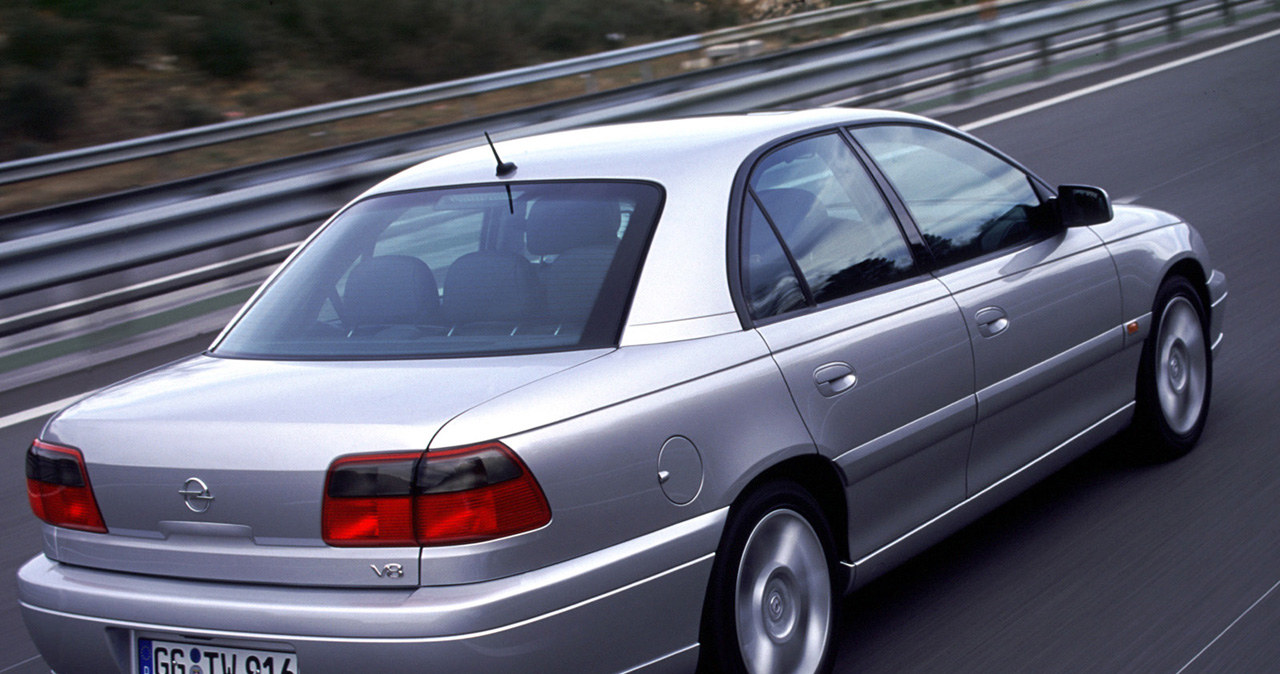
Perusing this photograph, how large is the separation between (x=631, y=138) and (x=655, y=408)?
3.89ft

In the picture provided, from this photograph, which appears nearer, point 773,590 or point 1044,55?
point 773,590

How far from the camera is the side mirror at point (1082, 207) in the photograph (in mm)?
4789

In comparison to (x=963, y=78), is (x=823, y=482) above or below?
above

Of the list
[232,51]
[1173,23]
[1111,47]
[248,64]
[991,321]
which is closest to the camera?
[991,321]

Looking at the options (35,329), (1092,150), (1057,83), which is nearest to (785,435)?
(35,329)

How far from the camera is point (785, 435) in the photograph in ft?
11.1

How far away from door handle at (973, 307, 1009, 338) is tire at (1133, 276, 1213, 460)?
1099 mm

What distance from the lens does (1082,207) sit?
4832 millimetres

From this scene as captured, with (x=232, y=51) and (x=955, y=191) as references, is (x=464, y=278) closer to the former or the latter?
(x=955, y=191)

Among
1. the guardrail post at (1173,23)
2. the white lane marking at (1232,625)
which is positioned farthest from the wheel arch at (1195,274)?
the guardrail post at (1173,23)

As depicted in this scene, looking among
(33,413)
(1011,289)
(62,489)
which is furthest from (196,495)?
(33,413)

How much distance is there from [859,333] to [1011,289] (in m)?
0.89

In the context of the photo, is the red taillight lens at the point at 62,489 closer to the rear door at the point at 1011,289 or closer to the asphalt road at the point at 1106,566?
the asphalt road at the point at 1106,566

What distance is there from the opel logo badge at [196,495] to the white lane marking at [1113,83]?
12.4 metres
